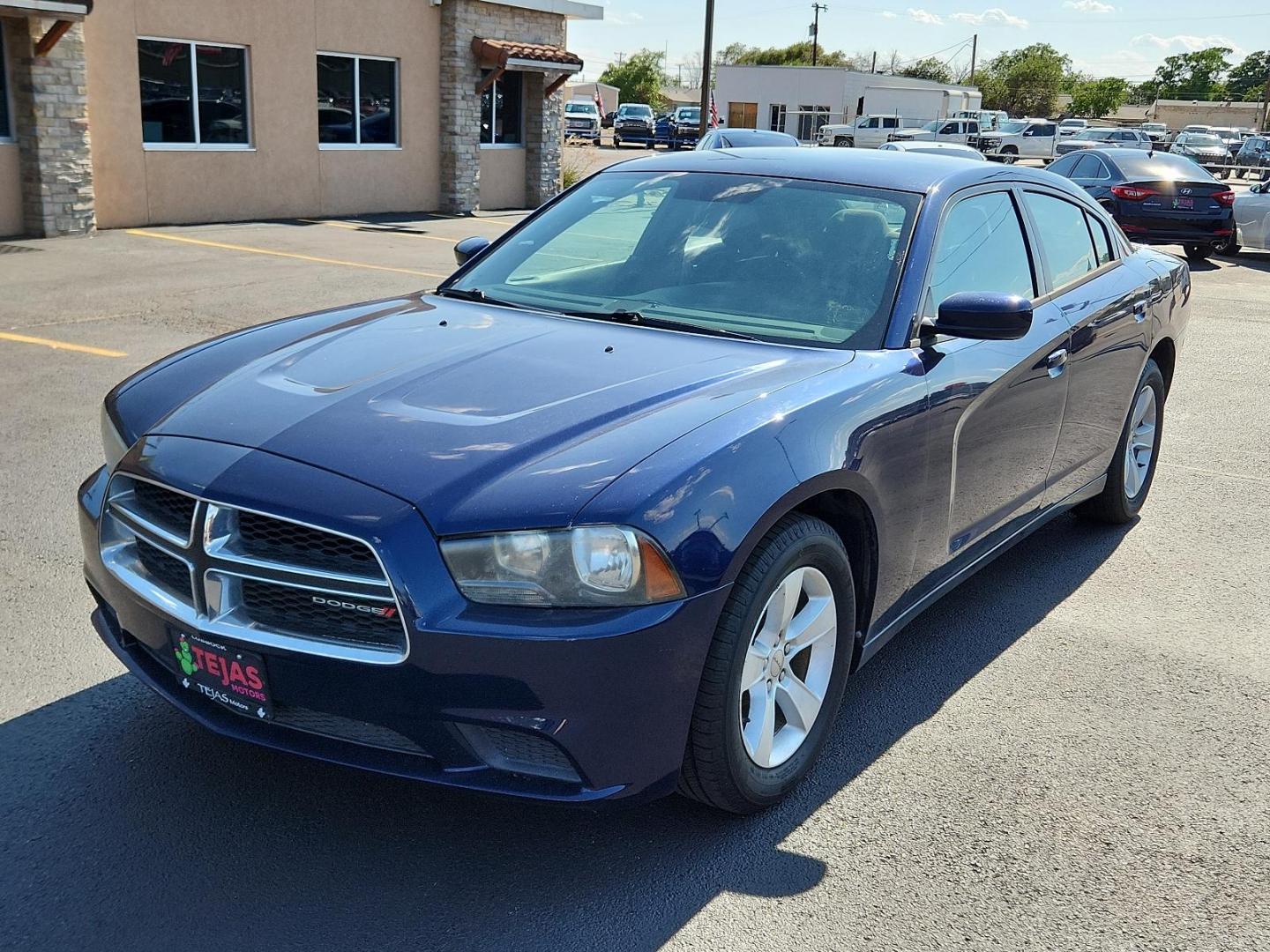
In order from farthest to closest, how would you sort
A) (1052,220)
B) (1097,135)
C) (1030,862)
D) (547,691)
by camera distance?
(1097,135) < (1052,220) < (1030,862) < (547,691)

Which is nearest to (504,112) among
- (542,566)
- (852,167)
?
(852,167)

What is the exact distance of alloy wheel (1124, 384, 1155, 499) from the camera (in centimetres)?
563

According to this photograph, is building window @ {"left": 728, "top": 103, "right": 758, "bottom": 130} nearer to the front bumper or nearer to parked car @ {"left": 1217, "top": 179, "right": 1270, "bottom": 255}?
parked car @ {"left": 1217, "top": 179, "right": 1270, "bottom": 255}

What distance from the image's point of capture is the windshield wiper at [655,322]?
12.3 ft

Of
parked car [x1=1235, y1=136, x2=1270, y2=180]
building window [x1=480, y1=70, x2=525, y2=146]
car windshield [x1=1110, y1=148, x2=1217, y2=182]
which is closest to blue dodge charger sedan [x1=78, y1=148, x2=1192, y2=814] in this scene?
car windshield [x1=1110, y1=148, x2=1217, y2=182]

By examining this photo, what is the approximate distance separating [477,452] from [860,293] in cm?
154

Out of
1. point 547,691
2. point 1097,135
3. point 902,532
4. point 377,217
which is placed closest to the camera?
point 547,691

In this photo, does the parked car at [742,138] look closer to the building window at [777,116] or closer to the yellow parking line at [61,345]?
the yellow parking line at [61,345]

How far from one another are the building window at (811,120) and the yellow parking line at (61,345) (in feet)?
220

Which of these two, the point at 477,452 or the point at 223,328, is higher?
the point at 477,452

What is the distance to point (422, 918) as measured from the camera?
275 centimetres

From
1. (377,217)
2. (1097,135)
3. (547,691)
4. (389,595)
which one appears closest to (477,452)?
(389,595)

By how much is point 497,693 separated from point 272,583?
57 centimetres

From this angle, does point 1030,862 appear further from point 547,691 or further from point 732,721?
point 547,691
